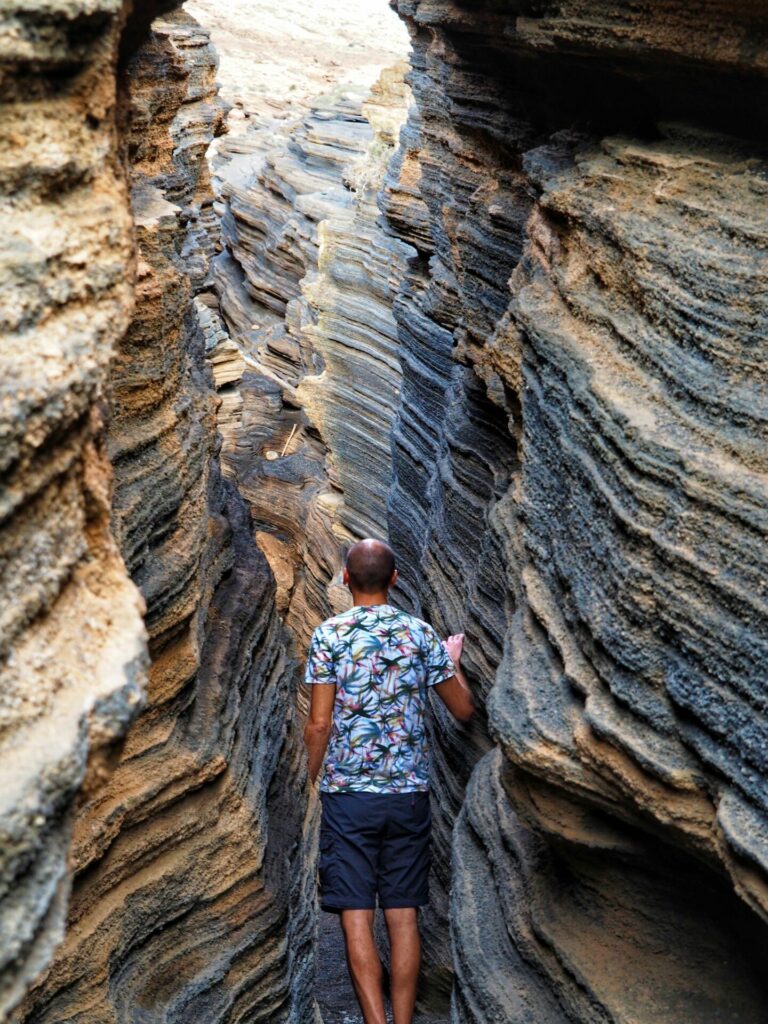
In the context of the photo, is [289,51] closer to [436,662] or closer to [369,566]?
[369,566]

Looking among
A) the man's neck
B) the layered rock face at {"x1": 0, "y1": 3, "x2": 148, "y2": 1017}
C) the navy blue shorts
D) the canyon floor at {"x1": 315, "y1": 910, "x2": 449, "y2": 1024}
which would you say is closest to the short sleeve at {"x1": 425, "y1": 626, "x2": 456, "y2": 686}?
the man's neck

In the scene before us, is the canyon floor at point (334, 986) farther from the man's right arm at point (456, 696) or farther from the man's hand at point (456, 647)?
the man's right arm at point (456, 696)

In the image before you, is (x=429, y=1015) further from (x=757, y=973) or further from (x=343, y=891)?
(x=757, y=973)

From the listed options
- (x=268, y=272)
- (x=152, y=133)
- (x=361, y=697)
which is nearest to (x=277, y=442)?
(x=268, y=272)

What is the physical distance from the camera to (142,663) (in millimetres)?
2393

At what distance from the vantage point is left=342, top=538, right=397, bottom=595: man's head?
4988mm

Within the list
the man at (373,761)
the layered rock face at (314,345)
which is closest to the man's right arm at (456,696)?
the man at (373,761)

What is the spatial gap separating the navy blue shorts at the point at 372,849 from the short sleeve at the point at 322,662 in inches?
19.8

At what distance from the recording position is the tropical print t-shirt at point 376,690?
489 cm

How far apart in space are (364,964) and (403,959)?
6.8 inches

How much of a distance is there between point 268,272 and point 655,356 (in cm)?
1374

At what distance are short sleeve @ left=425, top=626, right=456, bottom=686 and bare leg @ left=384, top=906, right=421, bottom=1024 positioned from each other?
3.11ft

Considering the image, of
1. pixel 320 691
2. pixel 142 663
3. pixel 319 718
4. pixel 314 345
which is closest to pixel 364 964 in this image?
pixel 319 718

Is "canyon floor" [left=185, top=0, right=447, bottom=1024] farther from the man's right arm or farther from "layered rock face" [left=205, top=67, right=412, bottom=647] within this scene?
the man's right arm
